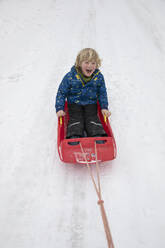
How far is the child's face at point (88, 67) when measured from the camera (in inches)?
61.2

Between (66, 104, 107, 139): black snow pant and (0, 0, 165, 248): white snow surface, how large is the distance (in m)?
0.28

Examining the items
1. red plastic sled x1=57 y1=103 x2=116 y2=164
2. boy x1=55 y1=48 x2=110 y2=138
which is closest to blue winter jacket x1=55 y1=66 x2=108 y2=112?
boy x1=55 y1=48 x2=110 y2=138

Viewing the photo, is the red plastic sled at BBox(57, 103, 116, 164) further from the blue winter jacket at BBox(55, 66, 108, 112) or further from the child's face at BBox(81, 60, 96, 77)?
the child's face at BBox(81, 60, 96, 77)

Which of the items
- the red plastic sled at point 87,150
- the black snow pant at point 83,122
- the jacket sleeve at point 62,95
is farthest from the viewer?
the jacket sleeve at point 62,95

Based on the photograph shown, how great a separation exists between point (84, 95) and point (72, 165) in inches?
27.4

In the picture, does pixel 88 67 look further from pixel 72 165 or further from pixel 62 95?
pixel 72 165

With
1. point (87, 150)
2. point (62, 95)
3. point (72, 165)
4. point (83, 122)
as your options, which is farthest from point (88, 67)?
point (72, 165)

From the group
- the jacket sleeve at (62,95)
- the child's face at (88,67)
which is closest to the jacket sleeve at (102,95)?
the child's face at (88,67)

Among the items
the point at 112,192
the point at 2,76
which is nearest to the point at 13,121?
the point at 2,76

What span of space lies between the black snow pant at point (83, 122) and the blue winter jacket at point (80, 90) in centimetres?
7

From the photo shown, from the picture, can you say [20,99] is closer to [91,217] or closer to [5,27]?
[91,217]

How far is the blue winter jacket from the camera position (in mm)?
1736

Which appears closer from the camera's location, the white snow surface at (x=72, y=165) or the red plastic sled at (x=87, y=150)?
the white snow surface at (x=72, y=165)

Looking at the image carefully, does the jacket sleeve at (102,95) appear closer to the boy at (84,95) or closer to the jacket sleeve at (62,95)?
the boy at (84,95)
